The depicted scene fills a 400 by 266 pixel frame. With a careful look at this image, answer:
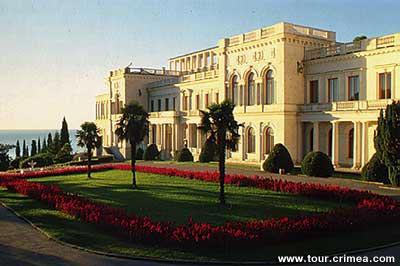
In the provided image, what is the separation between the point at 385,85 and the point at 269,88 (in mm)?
A: 10829

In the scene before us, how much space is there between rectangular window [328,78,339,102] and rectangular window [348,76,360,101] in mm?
1364

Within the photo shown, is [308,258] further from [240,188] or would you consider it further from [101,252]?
[240,188]

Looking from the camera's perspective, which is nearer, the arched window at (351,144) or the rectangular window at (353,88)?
the rectangular window at (353,88)

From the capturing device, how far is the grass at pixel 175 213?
13367mm

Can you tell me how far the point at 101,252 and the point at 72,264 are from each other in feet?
3.81

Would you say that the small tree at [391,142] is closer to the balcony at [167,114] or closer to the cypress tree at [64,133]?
the balcony at [167,114]

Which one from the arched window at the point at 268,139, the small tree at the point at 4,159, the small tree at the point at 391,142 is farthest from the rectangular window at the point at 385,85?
the small tree at the point at 4,159

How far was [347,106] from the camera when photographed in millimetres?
35656

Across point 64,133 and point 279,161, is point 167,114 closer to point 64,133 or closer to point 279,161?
point 279,161

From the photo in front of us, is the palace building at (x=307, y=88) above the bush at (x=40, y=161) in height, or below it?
above

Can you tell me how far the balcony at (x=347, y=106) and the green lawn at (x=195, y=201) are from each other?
14.3m

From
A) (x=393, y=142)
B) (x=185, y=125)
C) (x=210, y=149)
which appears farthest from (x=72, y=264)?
(x=185, y=125)

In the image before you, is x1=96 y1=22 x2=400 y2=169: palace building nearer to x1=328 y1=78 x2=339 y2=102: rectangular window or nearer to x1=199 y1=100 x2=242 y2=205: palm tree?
x1=328 y1=78 x2=339 y2=102: rectangular window

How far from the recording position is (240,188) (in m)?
26.0
